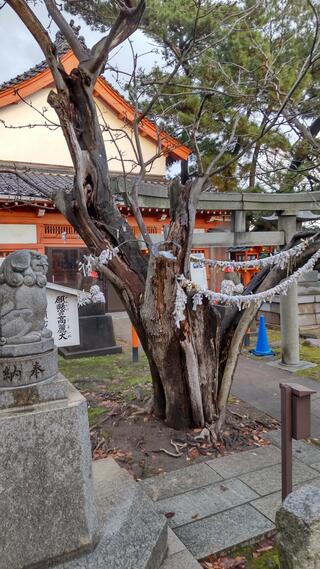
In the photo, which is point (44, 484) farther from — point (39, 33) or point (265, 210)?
point (265, 210)

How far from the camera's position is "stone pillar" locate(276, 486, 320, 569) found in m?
1.76

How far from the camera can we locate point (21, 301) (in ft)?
7.64

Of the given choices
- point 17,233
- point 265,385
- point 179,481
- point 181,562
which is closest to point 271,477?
point 179,481

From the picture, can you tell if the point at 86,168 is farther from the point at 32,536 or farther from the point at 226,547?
the point at 226,547

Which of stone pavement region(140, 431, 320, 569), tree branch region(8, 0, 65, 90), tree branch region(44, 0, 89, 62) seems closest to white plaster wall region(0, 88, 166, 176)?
tree branch region(44, 0, 89, 62)

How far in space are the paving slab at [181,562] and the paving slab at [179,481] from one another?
798 mm

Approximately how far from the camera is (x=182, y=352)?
418 cm

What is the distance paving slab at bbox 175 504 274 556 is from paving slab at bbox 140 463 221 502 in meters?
0.46

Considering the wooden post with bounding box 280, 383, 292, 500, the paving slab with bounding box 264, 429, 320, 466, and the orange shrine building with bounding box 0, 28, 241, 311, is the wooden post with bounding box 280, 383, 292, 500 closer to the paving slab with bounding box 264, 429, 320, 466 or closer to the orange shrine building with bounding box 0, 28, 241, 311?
the paving slab with bounding box 264, 429, 320, 466

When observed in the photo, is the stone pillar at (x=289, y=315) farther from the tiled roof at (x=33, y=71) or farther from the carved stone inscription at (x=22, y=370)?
the tiled roof at (x=33, y=71)

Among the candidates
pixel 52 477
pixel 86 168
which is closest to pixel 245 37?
pixel 86 168

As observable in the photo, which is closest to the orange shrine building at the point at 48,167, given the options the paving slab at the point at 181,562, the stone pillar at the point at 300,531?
the paving slab at the point at 181,562

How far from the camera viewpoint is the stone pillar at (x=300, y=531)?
1758 mm

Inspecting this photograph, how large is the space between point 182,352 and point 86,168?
2.36 m
